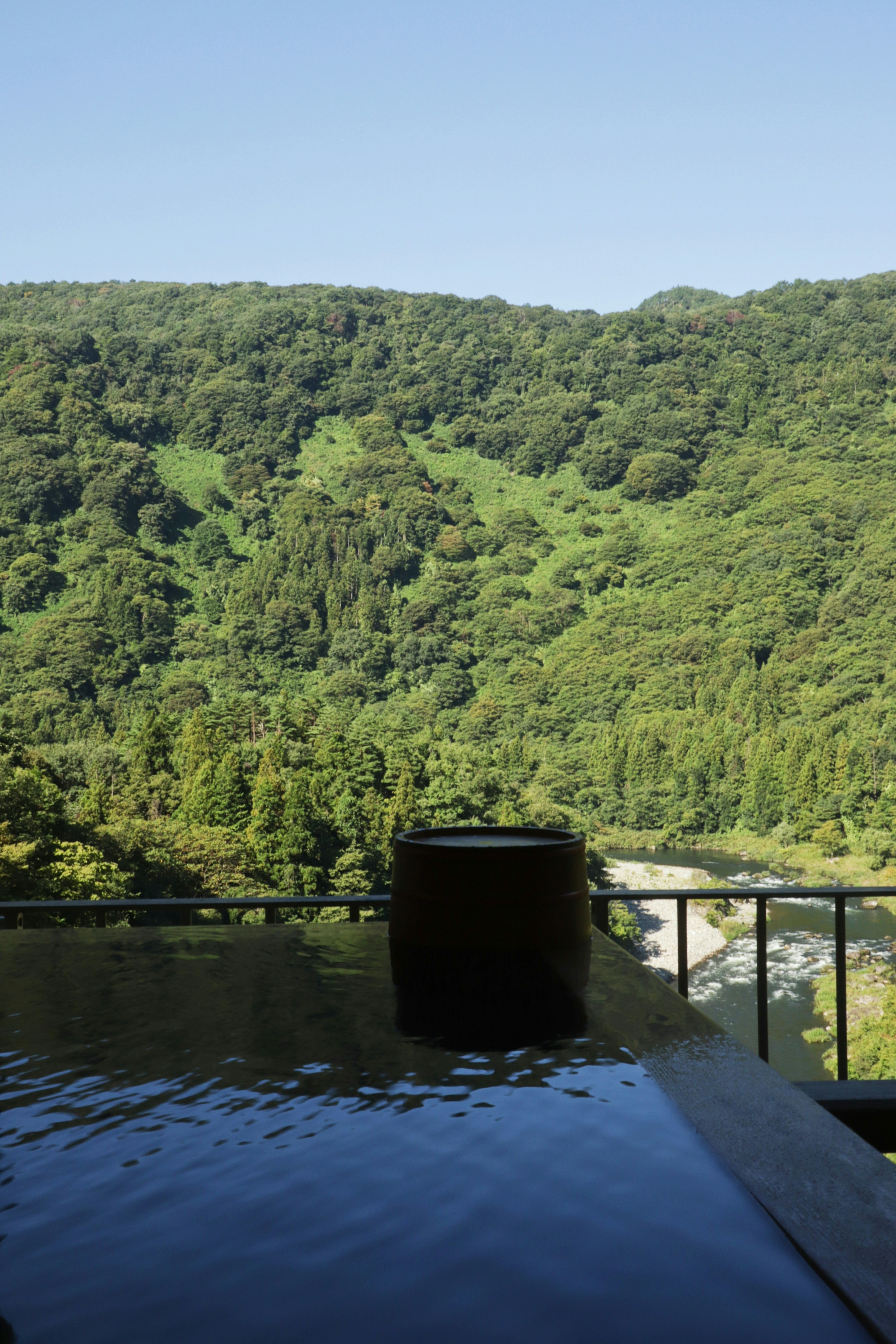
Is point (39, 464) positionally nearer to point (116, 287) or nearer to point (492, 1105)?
point (116, 287)

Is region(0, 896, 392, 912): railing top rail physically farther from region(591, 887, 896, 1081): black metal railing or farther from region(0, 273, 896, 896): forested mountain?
region(0, 273, 896, 896): forested mountain

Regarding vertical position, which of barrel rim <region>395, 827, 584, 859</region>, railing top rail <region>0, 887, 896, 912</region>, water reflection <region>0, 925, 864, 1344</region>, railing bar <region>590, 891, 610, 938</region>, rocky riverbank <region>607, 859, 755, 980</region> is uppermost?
barrel rim <region>395, 827, 584, 859</region>

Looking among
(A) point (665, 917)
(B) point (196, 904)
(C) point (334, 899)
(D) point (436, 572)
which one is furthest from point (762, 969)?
(D) point (436, 572)

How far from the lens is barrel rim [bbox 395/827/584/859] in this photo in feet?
2.23

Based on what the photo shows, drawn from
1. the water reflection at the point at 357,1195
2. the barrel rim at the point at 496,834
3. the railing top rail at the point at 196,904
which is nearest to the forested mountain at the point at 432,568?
the railing top rail at the point at 196,904

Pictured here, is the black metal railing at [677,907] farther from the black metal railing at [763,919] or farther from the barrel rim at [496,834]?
the barrel rim at [496,834]

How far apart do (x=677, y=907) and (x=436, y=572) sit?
50898mm

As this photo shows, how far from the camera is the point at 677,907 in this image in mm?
1672

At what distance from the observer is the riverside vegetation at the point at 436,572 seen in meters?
31.9

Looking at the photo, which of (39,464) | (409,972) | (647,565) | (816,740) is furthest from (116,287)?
(409,972)

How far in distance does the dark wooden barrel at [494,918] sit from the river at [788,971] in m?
20.1

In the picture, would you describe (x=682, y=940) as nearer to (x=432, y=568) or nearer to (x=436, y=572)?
(x=436, y=572)

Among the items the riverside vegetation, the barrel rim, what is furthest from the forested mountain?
the barrel rim

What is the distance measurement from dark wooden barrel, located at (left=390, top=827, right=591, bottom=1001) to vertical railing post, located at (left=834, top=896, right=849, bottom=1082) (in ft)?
3.93
